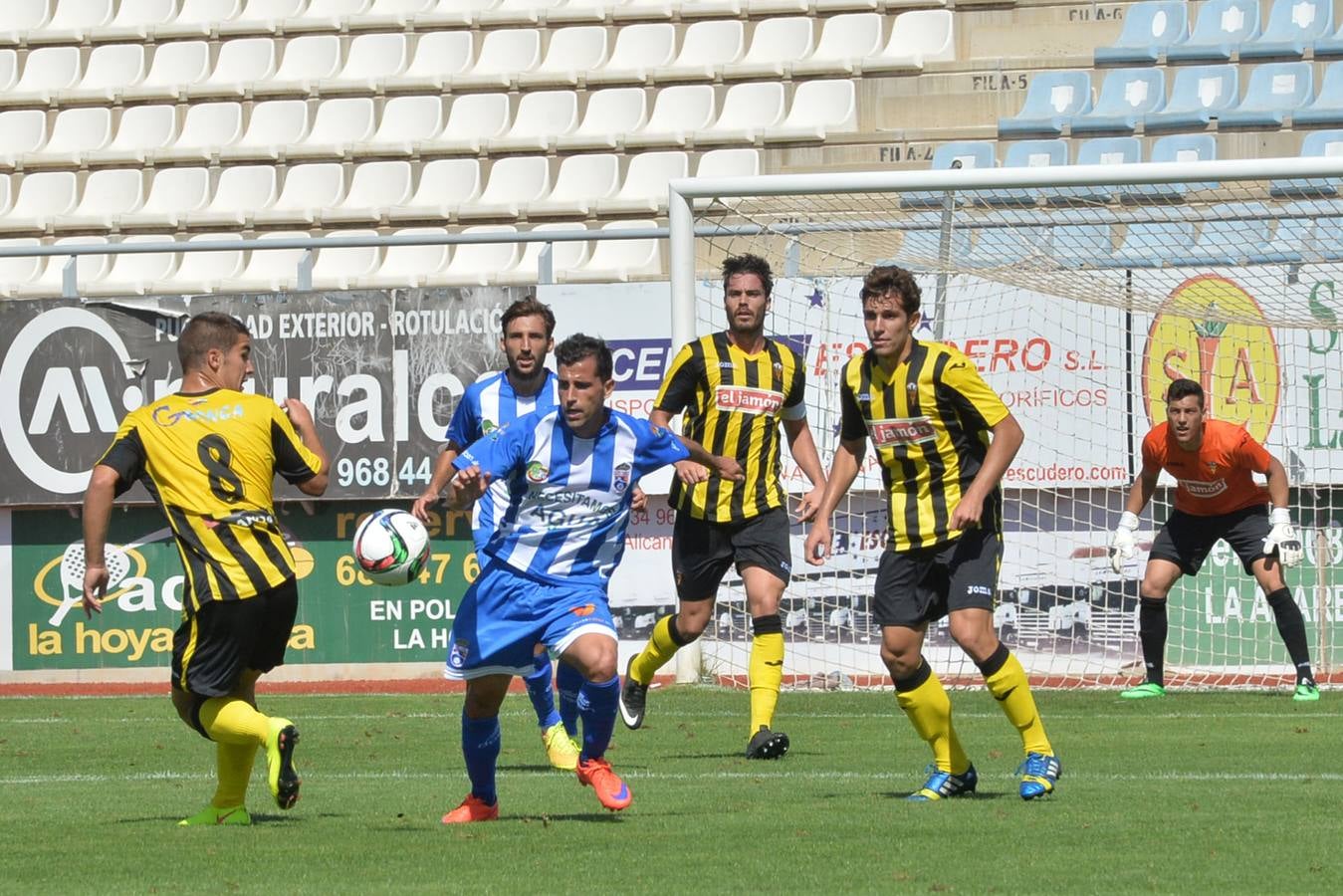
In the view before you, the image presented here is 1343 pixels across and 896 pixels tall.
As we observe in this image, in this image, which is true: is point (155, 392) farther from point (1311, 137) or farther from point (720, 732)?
point (1311, 137)

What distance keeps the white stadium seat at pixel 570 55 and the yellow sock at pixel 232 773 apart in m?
13.7

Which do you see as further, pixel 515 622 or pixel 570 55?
pixel 570 55

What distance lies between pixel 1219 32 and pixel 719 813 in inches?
512

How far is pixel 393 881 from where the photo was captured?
5.59 m

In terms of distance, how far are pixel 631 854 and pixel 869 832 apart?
0.89 m

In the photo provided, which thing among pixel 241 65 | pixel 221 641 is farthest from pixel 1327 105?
pixel 221 641

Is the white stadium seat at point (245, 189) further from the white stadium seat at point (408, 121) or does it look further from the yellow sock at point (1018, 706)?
the yellow sock at point (1018, 706)

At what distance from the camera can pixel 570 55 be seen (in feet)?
66.5

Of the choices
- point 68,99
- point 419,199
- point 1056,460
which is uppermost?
point 68,99

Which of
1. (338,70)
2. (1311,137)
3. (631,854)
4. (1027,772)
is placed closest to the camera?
(631,854)

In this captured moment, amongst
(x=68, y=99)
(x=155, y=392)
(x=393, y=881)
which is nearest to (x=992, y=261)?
(x=155, y=392)

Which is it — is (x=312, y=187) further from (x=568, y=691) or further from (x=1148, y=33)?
(x=568, y=691)

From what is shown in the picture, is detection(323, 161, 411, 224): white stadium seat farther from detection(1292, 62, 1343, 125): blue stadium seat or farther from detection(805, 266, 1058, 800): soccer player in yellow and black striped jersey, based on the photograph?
detection(805, 266, 1058, 800): soccer player in yellow and black striped jersey

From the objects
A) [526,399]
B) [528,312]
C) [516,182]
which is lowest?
[526,399]
